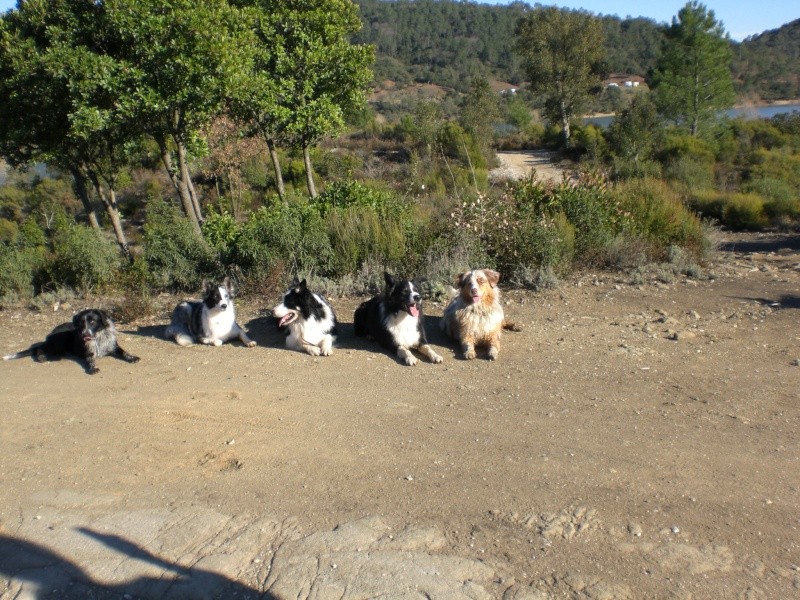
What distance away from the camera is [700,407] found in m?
6.42

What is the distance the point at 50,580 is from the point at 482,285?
545 centimetres

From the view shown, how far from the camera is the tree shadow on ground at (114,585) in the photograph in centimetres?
414

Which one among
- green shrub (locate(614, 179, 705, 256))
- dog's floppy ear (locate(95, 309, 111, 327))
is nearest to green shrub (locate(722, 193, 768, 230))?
green shrub (locate(614, 179, 705, 256))

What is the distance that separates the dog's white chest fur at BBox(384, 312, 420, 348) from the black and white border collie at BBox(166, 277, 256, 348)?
6.05 ft

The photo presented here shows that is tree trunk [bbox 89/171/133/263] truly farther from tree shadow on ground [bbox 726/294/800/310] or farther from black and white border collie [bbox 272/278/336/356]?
tree shadow on ground [bbox 726/294/800/310]

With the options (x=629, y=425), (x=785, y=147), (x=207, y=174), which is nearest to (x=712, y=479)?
(x=629, y=425)

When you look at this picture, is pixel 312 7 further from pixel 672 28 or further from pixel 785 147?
pixel 672 28

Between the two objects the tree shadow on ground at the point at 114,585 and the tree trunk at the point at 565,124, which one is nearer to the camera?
the tree shadow on ground at the point at 114,585

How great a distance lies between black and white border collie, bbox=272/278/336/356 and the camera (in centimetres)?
848

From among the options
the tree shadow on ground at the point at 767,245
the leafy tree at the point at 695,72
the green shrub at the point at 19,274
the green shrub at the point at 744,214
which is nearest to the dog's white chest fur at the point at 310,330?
the green shrub at the point at 19,274

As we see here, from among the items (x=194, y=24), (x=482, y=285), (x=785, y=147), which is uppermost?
(x=194, y=24)

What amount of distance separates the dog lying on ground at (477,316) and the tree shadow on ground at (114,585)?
440 centimetres

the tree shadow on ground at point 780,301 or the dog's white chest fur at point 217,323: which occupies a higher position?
the dog's white chest fur at point 217,323

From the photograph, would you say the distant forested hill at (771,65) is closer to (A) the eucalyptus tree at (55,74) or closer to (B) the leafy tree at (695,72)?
(B) the leafy tree at (695,72)
